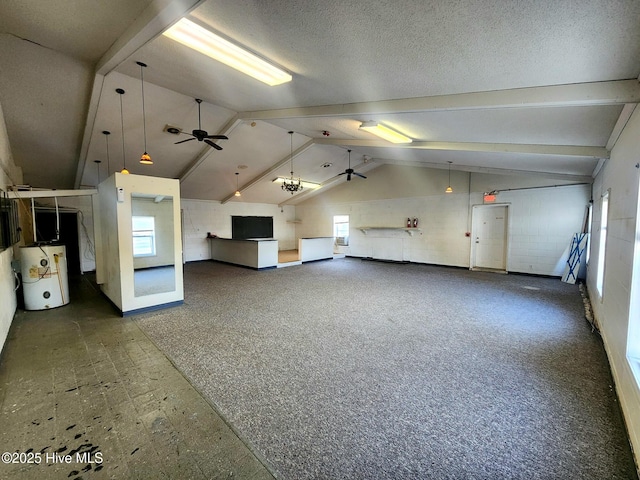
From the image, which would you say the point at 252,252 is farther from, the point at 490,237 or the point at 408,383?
the point at 490,237

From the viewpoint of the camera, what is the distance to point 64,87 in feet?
13.6

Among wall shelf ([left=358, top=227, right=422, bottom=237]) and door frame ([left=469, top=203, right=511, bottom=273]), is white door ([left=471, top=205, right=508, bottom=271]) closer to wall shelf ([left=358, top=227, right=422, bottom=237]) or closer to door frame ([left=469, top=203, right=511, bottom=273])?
door frame ([left=469, top=203, right=511, bottom=273])

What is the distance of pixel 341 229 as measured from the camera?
1145cm

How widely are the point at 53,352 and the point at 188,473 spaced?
8.77ft

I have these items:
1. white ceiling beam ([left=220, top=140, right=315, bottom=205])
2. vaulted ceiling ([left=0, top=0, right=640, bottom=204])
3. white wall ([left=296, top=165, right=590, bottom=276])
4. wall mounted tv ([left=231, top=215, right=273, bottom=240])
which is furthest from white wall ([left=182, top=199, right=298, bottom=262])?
vaulted ceiling ([left=0, top=0, right=640, bottom=204])

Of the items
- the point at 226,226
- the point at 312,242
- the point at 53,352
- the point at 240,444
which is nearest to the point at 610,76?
the point at 240,444

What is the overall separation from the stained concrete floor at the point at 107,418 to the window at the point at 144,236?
1.46m

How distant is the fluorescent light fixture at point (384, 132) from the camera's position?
4370 millimetres

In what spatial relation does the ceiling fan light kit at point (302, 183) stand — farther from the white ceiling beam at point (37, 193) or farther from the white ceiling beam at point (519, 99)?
the white ceiling beam at point (519, 99)

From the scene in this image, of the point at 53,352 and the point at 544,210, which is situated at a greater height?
the point at 544,210

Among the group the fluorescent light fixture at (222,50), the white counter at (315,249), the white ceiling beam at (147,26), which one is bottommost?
the white counter at (315,249)

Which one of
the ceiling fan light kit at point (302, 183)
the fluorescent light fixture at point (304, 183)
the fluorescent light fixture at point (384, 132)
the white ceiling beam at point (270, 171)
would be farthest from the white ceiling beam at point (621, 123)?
the fluorescent light fixture at point (304, 183)

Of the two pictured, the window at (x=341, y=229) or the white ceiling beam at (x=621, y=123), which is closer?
the white ceiling beam at (x=621, y=123)

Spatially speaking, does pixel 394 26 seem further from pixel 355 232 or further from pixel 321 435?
pixel 355 232
